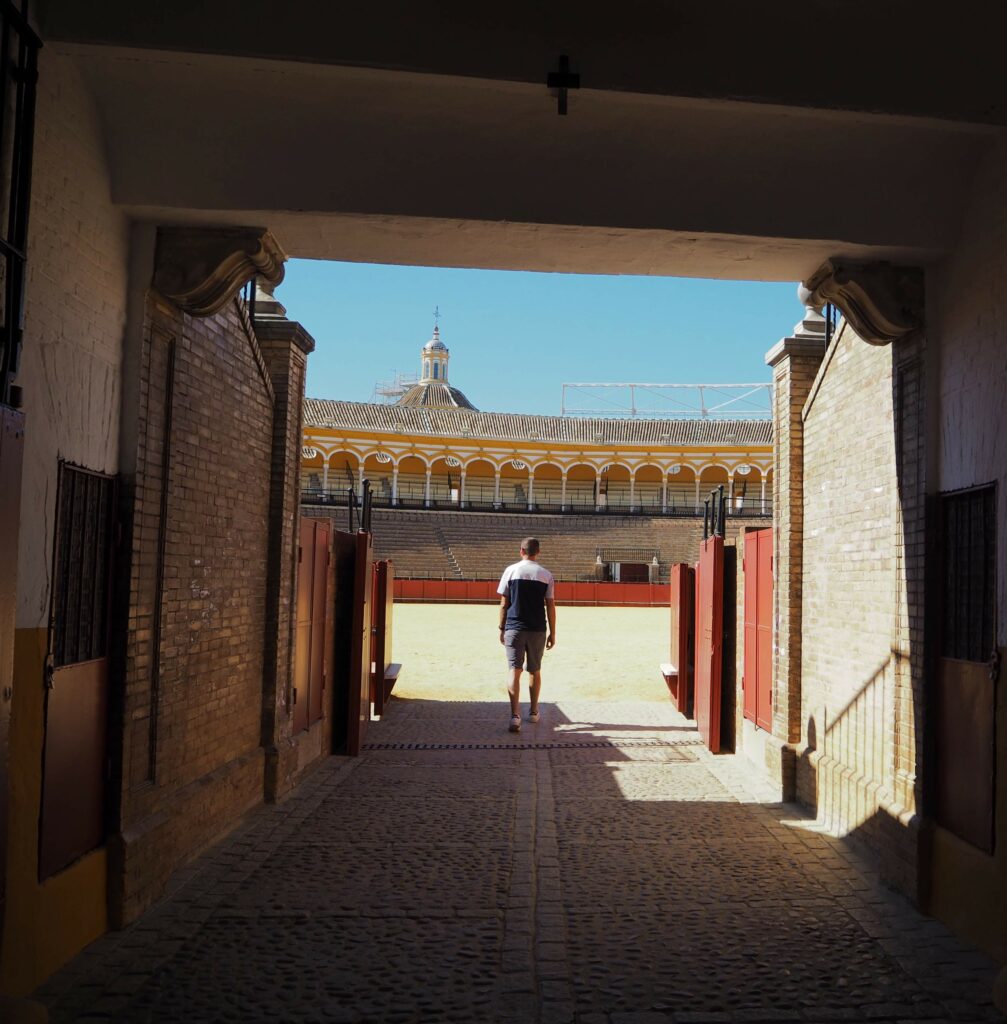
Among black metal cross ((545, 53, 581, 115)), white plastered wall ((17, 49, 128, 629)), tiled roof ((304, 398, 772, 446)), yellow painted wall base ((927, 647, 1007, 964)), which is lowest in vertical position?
yellow painted wall base ((927, 647, 1007, 964))

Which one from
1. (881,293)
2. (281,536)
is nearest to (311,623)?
(281,536)

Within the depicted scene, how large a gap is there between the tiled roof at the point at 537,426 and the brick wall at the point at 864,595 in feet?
147

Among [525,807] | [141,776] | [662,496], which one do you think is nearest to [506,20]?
[141,776]

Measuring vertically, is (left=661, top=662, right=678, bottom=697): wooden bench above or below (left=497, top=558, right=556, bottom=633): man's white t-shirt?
below

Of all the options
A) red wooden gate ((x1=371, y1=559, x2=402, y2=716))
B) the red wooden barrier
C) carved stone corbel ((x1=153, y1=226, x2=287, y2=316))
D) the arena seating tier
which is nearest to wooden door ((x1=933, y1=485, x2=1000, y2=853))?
carved stone corbel ((x1=153, y1=226, x2=287, y2=316))

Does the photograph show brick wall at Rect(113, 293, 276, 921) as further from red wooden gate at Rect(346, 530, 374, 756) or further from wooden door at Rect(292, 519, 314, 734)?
red wooden gate at Rect(346, 530, 374, 756)

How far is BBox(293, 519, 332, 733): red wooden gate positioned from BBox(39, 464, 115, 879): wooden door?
301cm

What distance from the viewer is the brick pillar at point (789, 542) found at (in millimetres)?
7414

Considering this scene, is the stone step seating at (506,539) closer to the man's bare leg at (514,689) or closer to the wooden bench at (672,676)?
the wooden bench at (672,676)

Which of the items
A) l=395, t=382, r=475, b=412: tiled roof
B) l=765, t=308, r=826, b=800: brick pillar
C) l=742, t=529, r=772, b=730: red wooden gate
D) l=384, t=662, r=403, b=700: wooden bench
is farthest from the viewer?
l=395, t=382, r=475, b=412: tiled roof

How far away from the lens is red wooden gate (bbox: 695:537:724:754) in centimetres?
921

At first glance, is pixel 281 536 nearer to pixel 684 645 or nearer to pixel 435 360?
pixel 684 645

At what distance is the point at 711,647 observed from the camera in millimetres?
9430

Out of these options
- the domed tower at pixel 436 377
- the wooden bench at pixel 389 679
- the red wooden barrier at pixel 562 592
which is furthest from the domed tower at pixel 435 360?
the wooden bench at pixel 389 679
